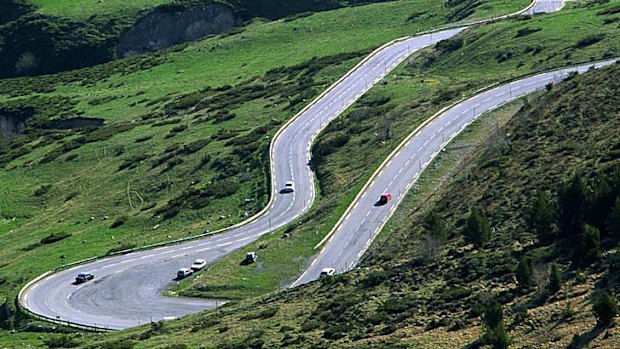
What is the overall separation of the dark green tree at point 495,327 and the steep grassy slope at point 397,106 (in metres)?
30.3

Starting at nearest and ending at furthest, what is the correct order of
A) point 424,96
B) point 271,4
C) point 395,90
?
point 424,96
point 395,90
point 271,4

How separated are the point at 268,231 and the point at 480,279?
37.6m

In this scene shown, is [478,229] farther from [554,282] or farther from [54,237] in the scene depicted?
[54,237]

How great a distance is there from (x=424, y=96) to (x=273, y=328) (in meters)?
57.4

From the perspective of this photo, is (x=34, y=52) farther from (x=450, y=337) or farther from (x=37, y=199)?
(x=450, y=337)

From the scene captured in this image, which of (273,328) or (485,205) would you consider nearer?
(273,328)

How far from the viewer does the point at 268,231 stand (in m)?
85.2

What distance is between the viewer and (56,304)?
76125 millimetres

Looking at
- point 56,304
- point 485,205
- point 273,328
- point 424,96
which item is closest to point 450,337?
point 273,328

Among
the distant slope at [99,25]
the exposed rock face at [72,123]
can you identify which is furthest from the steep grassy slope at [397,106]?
the distant slope at [99,25]

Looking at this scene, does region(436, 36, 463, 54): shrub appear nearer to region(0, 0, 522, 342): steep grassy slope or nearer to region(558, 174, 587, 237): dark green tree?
region(0, 0, 522, 342): steep grassy slope

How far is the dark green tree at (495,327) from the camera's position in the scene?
40.0 m

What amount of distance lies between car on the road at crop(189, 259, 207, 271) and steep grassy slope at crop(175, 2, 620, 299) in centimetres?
100

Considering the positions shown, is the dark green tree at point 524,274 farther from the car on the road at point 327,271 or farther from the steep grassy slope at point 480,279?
the car on the road at point 327,271
